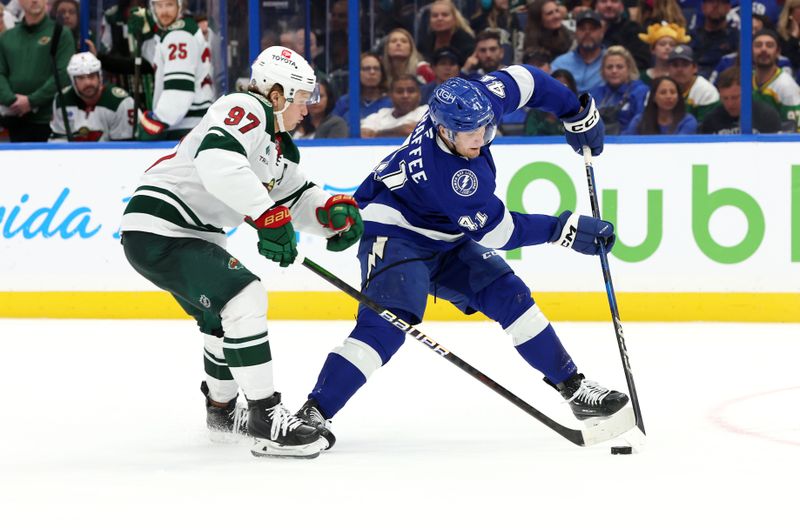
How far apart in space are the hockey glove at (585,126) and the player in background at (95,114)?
126 inches

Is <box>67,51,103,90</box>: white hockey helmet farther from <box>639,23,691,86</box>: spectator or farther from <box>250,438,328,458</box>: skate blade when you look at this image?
<box>250,438,328,458</box>: skate blade

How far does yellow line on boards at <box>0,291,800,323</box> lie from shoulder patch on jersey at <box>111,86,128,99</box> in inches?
39.9

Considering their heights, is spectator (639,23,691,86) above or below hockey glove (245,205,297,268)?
above

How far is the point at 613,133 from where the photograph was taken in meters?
6.16

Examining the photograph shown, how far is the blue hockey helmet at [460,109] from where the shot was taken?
3420 millimetres

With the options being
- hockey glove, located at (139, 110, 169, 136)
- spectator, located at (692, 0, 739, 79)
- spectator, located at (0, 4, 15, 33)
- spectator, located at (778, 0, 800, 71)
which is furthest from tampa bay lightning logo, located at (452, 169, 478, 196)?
spectator, located at (0, 4, 15, 33)

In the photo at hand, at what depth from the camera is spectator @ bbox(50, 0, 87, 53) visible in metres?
6.71

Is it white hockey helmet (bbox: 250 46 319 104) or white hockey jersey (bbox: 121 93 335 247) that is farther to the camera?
white hockey helmet (bbox: 250 46 319 104)

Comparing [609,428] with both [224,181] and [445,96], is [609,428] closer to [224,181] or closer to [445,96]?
[445,96]

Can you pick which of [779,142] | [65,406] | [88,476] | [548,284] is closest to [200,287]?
[88,476]

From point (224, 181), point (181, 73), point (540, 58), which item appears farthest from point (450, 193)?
point (181, 73)

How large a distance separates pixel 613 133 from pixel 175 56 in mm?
2104

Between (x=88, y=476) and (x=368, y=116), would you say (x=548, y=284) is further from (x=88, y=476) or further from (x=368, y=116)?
(x=88, y=476)

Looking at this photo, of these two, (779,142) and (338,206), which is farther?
(779,142)
